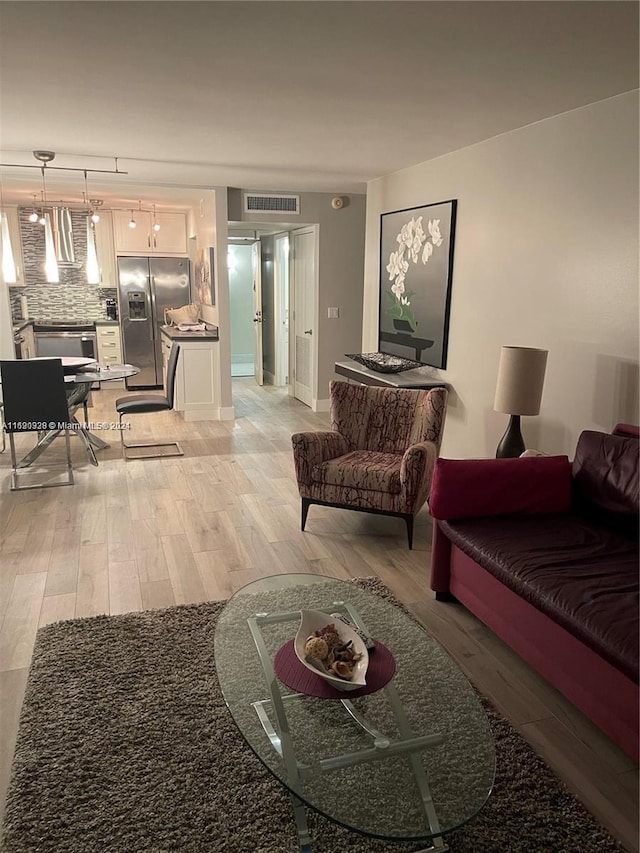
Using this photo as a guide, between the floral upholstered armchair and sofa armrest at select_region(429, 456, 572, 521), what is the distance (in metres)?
0.65

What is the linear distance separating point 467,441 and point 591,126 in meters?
2.17

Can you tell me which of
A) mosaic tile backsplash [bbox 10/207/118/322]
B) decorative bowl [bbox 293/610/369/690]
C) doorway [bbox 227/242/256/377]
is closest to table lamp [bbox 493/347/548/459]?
decorative bowl [bbox 293/610/369/690]

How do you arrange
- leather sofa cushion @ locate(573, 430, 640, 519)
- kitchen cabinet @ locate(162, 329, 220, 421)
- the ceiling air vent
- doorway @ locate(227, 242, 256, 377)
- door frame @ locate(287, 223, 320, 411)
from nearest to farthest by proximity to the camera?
leather sofa cushion @ locate(573, 430, 640, 519)
the ceiling air vent
kitchen cabinet @ locate(162, 329, 220, 421)
door frame @ locate(287, 223, 320, 411)
doorway @ locate(227, 242, 256, 377)

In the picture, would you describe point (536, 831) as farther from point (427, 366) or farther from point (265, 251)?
point (265, 251)

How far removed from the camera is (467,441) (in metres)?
4.57

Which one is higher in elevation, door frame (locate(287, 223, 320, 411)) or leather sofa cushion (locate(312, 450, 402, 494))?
door frame (locate(287, 223, 320, 411))

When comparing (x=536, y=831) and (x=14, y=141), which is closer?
(x=536, y=831)

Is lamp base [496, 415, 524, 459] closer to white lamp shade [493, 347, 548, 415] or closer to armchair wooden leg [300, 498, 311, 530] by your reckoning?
white lamp shade [493, 347, 548, 415]

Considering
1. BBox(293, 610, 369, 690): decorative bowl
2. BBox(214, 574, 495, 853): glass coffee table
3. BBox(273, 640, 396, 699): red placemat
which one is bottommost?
BBox(214, 574, 495, 853): glass coffee table

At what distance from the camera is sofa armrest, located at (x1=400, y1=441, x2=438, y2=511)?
139 inches

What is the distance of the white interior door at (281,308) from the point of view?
7949 mm

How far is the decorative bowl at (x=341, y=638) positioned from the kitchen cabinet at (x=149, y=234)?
728 cm

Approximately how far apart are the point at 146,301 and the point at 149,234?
90 cm

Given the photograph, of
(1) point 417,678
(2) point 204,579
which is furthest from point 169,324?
Answer: (1) point 417,678
